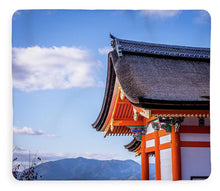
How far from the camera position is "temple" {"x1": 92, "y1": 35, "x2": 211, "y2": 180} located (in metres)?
4.35

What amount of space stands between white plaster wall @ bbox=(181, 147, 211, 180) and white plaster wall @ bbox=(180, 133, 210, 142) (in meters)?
0.13

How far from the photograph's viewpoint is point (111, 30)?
215 inches

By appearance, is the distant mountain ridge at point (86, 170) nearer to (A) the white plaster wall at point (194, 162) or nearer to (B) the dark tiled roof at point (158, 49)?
(A) the white plaster wall at point (194, 162)

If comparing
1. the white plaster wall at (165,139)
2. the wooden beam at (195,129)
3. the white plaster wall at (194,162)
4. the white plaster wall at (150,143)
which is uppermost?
the wooden beam at (195,129)

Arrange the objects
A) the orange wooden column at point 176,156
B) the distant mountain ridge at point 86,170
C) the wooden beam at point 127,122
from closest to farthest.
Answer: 1. the orange wooden column at point 176,156
2. the distant mountain ridge at point 86,170
3. the wooden beam at point 127,122

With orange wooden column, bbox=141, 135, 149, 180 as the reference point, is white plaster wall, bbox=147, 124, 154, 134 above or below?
above

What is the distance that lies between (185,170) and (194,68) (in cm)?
156

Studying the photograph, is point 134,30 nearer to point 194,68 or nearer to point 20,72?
point 194,68

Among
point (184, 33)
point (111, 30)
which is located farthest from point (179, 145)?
point (111, 30)

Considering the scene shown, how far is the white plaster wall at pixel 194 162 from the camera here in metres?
4.69

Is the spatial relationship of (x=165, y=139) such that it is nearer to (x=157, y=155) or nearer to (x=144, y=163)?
(x=157, y=155)

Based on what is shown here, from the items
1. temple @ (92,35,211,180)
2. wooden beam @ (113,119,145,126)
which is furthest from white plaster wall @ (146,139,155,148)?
wooden beam @ (113,119,145,126)

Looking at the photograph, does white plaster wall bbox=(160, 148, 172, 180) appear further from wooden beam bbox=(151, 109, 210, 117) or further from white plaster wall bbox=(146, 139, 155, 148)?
wooden beam bbox=(151, 109, 210, 117)

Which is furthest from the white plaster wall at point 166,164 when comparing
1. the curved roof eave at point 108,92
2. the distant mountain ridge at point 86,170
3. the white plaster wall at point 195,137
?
the curved roof eave at point 108,92
